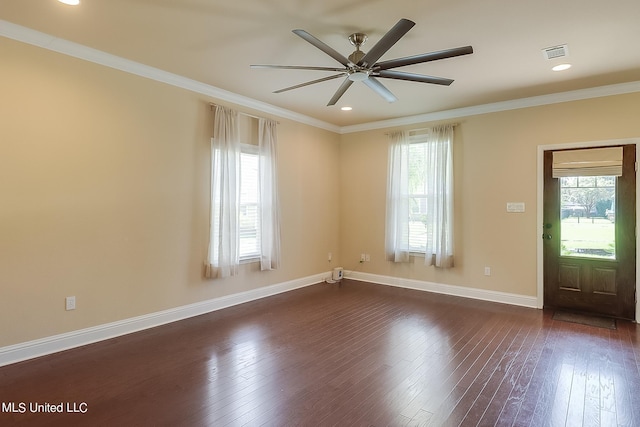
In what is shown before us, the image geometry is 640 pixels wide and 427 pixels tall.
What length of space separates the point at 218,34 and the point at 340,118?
314 cm

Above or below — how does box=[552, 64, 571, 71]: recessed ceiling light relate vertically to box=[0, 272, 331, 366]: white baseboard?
above

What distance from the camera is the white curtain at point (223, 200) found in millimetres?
4398

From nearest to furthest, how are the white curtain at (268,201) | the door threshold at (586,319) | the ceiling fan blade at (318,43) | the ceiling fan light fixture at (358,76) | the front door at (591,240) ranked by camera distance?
1. the ceiling fan blade at (318,43)
2. the ceiling fan light fixture at (358,76)
3. the door threshold at (586,319)
4. the front door at (591,240)
5. the white curtain at (268,201)

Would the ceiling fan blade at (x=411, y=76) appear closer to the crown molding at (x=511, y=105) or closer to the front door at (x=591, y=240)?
the crown molding at (x=511, y=105)

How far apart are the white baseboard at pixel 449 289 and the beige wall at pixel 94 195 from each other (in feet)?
8.20

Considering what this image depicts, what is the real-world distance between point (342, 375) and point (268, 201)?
2.83 metres

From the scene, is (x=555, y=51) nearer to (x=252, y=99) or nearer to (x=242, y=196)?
(x=252, y=99)

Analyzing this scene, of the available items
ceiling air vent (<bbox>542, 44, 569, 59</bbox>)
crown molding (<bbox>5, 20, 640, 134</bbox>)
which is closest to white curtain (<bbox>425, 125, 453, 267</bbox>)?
crown molding (<bbox>5, 20, 640, 134</bbox>)

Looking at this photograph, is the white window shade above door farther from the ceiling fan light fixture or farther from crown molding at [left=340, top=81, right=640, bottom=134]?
the ceiling fan light fixture

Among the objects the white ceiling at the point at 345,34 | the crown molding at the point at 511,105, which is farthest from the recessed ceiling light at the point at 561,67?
the crown molding at the point at 511,105

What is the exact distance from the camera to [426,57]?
2.67m

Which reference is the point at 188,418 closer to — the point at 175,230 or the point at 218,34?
the point at 175,230

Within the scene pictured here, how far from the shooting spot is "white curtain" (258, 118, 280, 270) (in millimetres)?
5055
